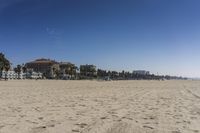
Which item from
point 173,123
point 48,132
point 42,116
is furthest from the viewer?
point 42,116

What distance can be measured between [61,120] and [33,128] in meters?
1.53

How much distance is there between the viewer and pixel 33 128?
787cm

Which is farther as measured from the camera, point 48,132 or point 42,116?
point 42,116

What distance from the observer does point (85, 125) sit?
851 centimetres

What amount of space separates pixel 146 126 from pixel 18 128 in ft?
11.5

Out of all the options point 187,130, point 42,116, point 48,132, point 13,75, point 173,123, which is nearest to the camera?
point 48,132

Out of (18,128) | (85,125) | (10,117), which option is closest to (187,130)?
(85,125)

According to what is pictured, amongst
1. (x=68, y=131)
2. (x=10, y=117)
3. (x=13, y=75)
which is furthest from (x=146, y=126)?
(x=13, y=75)

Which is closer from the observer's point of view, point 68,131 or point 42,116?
point 68,131

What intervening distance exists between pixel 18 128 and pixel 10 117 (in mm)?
1856

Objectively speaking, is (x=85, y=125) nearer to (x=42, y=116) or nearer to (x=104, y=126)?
(x=104, y=126)

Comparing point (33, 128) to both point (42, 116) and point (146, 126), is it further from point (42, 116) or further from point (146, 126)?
point (146, 126)

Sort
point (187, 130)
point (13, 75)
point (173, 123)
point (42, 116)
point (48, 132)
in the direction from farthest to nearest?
point (13, 75)
point (42, 116)
point (173, 123)
point (187, 130)
point (48, 132)

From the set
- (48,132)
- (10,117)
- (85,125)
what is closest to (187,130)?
(85,125)
